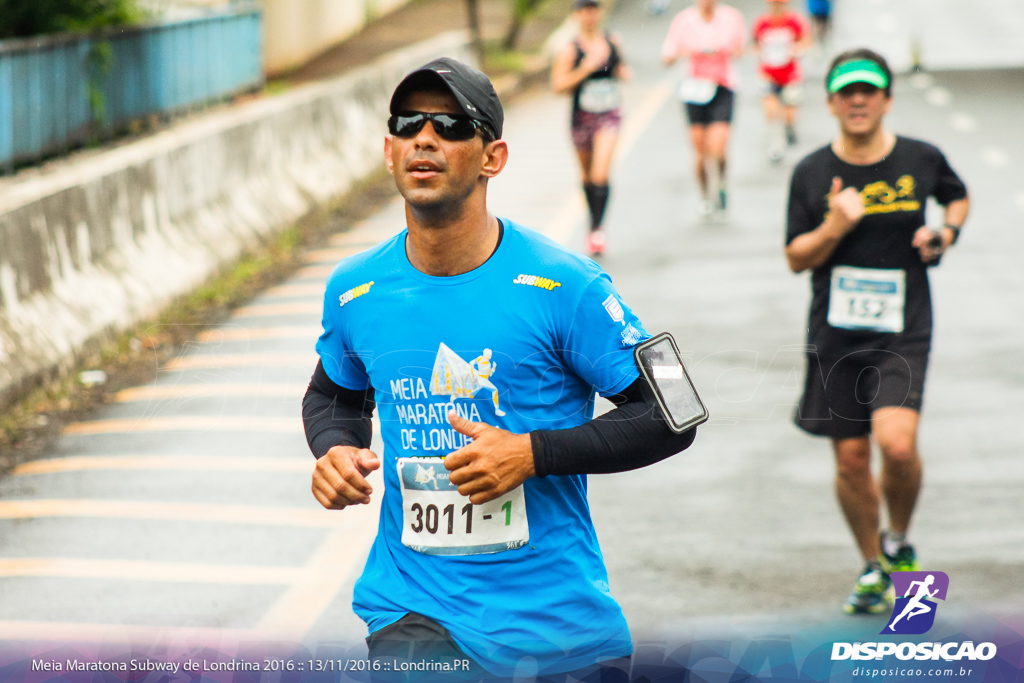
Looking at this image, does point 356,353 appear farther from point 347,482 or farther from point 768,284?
point 768,284

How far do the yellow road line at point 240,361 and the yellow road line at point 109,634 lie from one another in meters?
3.90

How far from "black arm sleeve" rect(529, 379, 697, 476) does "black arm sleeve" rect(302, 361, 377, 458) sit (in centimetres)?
58

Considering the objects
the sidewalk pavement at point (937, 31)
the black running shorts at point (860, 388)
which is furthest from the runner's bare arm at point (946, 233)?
the sidewalk pavement at point (937, 31)

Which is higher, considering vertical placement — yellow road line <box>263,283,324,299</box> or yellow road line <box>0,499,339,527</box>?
yellow road line <box>263,283,324,299</box>

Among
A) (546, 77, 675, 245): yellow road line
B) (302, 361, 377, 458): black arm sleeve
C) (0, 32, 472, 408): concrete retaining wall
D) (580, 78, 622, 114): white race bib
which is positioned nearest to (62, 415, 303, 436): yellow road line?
(0, 32, 472, 408): concrete retaining wall

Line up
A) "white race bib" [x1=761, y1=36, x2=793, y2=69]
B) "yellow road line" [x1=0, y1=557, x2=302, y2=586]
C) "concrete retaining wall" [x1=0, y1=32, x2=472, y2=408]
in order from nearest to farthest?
"yellow road line" [x1=0, y1=557, x2=302, y2=586]
"concrete retaining wall" [x1=0, y1=32, x2=472, y2=408]
"white race bib" [x1=761, y1=36, x2=793, y2=69]

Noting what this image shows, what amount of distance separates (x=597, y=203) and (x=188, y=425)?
16.4 ft

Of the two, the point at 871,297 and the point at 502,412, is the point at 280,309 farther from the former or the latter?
the point at 502,412

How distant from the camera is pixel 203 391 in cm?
908

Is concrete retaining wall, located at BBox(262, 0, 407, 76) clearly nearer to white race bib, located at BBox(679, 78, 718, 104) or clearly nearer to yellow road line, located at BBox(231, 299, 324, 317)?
white race bib, located at BBox(679, 78, 718, 104)

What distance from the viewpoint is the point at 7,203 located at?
8461mm

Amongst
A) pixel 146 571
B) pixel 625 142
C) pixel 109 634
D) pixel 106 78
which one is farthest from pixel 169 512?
pixel 625 142

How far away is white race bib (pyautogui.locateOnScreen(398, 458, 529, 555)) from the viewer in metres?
3.24

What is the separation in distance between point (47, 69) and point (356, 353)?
9785 mm
